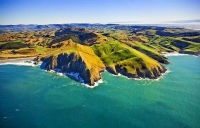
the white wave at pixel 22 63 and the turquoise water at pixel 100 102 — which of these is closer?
the turquoise water at pixel 100 102

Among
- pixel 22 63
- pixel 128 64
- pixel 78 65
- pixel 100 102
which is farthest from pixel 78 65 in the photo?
pixel 22 63

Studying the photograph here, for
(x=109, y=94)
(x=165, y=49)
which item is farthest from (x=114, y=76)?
(x=165, y=49)

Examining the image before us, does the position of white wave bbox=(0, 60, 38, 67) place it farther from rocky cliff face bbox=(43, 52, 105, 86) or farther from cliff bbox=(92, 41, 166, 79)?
cliff bbox=(92, 41, 166, 79)

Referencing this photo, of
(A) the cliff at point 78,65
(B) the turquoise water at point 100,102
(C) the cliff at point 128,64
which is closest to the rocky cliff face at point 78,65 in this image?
(A) the cliff at point 78,65

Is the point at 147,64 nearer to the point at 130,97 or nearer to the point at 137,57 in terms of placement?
the point at 137,57

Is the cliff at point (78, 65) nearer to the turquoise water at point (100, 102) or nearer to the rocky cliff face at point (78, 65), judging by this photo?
the rocky cliff face at point (78, 65)

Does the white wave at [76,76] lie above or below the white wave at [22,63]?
above
